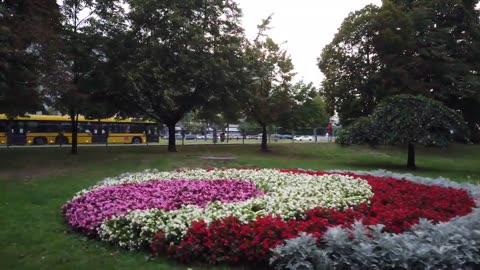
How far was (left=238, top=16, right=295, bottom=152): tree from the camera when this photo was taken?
26.7m

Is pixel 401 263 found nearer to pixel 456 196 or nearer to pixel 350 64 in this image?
pixel 456 196

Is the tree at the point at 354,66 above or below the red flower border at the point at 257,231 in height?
above

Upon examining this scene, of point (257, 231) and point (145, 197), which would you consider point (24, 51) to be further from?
point (257, 231)

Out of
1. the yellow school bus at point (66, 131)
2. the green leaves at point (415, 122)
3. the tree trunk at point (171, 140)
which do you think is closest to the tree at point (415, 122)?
the green leaves at point (415, 122)

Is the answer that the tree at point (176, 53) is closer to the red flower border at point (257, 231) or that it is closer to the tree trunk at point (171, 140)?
the tree trunk at point (171, 140)

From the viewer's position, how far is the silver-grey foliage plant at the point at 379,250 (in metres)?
4.64

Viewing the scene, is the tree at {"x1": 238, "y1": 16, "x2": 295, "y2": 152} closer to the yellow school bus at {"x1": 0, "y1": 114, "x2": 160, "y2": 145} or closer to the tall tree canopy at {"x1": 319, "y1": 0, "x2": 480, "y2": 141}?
the tall tree canopy at {"x1": 319, "y1": 0, "x2": 480, "y2": 141}

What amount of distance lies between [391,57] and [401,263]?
819 inches

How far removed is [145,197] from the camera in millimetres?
7973

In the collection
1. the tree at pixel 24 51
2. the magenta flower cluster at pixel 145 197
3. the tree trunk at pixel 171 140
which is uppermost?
the tree at pixel 24 51

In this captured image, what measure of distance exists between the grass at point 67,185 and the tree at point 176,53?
11.1ft

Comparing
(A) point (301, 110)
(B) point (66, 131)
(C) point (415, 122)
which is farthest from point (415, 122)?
(B) point (66, 131)

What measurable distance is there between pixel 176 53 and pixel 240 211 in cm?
1635

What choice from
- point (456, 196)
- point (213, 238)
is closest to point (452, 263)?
point (213, 238)
